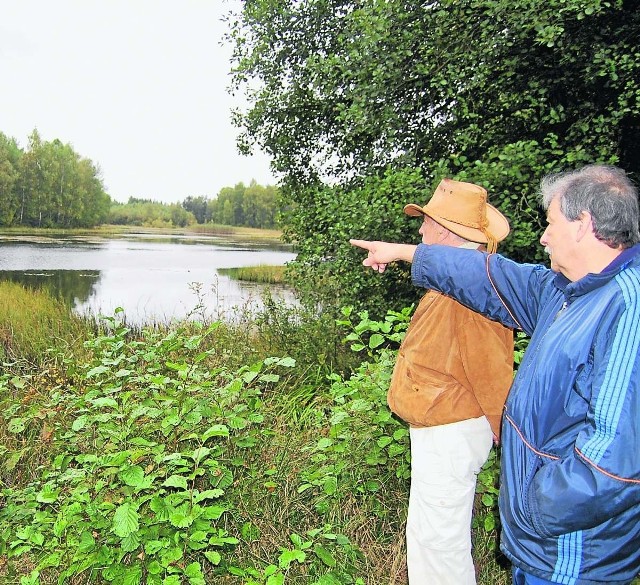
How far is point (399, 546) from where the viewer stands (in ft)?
9.49

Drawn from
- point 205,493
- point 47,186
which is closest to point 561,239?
point 205,493

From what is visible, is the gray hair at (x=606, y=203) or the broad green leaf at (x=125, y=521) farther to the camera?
the broad green leaf at (x=125, y=521)

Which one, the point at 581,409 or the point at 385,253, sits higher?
the point at 385,253

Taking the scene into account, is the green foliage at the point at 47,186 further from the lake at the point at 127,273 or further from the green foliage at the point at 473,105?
the green foliage at the point at 473,105

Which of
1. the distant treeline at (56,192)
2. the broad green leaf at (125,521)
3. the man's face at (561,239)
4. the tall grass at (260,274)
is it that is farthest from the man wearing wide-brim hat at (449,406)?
the distant treeline at (56,192)

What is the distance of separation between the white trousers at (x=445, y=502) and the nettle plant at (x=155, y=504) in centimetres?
46

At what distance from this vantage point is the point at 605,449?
1267 mm

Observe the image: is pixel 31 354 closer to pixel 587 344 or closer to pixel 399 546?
pixel 399 546

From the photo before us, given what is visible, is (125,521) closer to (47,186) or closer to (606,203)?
(606,203)

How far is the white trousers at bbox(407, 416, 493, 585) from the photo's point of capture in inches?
84.0

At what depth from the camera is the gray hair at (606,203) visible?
143 cm

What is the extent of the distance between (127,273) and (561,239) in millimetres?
23170

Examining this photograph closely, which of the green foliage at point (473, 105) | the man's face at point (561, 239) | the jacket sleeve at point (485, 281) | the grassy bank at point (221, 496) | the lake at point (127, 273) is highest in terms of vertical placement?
the green foliage at point (473, 105)

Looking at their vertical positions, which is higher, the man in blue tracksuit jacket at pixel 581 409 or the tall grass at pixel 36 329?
the man in blue tracksuit jacket at pixel 581 409
